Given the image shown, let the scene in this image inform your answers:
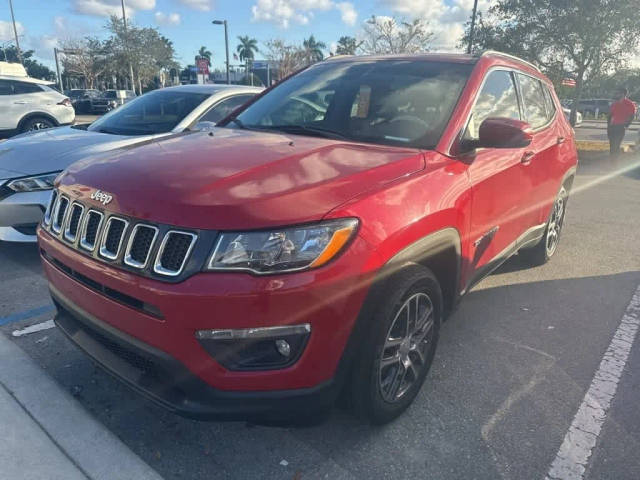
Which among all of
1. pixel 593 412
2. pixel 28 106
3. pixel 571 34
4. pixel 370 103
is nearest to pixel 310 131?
pixel 370 103

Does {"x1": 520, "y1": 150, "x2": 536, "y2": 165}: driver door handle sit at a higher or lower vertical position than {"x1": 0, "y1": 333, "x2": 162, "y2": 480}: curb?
higher

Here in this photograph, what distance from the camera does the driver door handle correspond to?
3444mm

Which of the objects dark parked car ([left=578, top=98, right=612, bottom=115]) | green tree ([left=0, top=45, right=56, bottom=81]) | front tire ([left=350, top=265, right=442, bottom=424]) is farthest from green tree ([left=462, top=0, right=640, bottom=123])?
green tree ([left=0, top=45, right=56, bottom=81])

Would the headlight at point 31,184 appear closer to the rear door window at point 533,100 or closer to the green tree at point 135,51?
the rear door window at point 533,100

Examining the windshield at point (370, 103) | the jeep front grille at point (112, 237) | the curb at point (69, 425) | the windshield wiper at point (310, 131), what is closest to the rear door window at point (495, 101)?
the windshield at point (370, 103)

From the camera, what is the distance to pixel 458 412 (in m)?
2.61

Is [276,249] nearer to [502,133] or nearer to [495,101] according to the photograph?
[502,133]

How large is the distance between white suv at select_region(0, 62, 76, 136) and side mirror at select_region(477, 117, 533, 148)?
12.3 meters

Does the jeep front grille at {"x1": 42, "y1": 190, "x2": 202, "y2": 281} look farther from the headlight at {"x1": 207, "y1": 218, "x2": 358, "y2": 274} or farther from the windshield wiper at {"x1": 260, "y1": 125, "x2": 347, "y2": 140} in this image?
the windshield wiper at {"x1": 260, "y1": 125, "x2": 347, "y2": 140}

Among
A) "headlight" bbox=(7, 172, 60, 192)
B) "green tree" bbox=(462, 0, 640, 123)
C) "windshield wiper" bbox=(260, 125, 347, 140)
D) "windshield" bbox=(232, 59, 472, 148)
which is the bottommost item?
"headlight" bbox=(7, 172, 60, 192)

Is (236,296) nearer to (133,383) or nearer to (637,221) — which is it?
(133,383)

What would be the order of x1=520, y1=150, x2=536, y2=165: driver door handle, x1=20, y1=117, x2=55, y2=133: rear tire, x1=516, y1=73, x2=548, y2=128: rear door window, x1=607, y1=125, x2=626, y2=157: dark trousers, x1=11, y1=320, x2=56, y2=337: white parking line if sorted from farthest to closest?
1. x1=607, y1=125, x2=626, y2=157: dark trousers
2. x1=20, y1=117, x2=55, y2=133: rear tire
3. x1=516, y1=73, x2=548, y2=128: rear door window
4. x1=520, y1=150, x2=536, y2=165: driver door handle
5. x1=11, y1=320, x2=56, y2=337: white parking line

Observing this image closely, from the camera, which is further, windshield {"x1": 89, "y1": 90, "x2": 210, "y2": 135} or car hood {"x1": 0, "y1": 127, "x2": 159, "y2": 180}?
windshield {"x1": 89, "y1": 90, "x2": 210, "y2": 135}

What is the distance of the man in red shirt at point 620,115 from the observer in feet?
39.6
